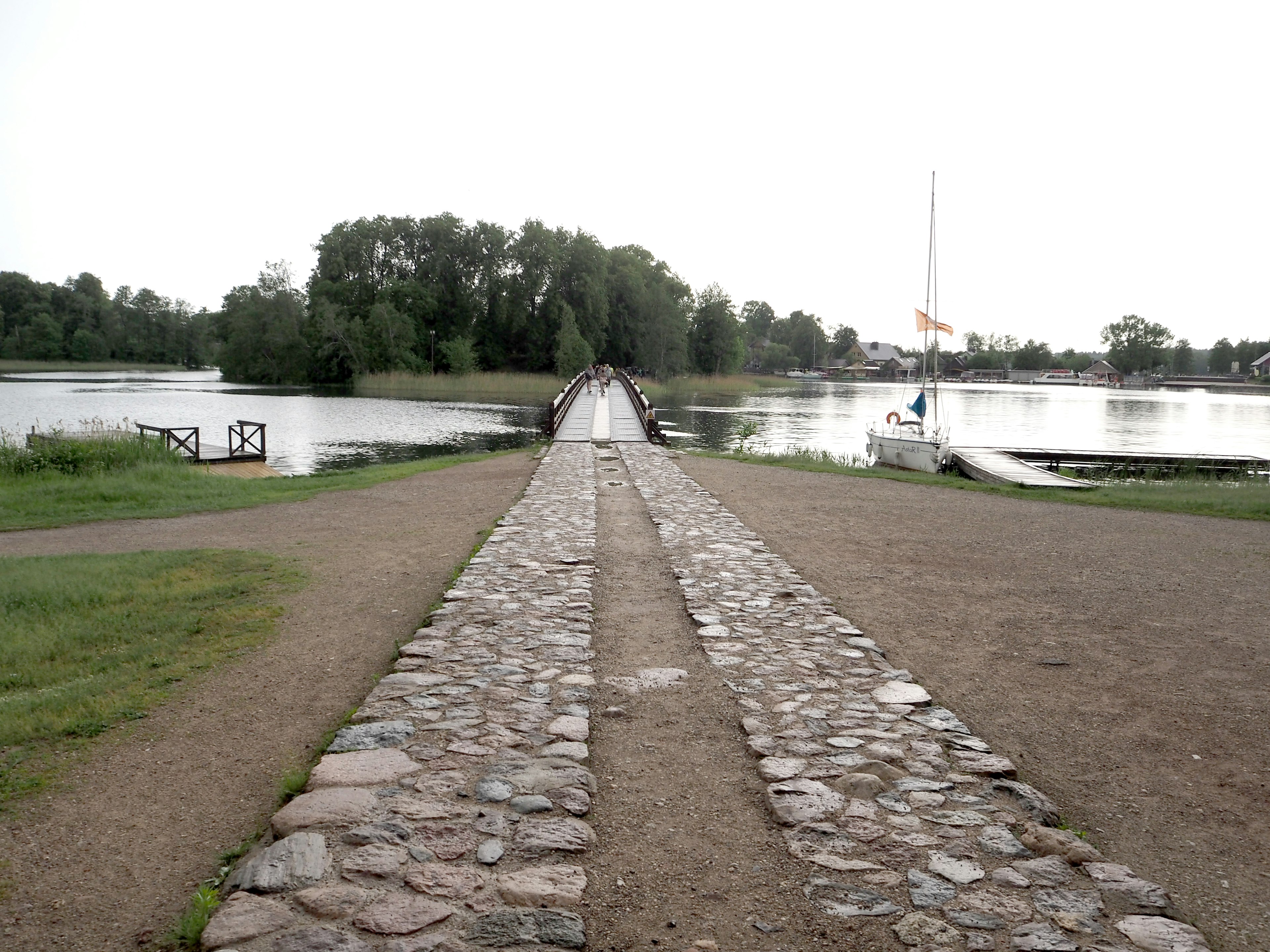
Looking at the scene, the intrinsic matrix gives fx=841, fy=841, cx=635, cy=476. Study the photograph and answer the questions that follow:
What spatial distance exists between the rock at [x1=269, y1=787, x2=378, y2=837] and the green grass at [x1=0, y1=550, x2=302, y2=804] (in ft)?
4.31

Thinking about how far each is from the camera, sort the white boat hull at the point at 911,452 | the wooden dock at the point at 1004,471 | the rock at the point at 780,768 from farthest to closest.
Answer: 1. the white boat hull at the point at 911,452
2. the wooden dock at the point at 1004,471
3. the rock at the point at 780,768

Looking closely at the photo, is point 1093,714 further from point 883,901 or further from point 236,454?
point 236,454

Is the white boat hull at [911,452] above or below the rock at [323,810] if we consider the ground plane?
above

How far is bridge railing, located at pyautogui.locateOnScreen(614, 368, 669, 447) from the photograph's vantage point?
73.4 ft

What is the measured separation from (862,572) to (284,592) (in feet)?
16.6

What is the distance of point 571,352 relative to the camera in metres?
72.1

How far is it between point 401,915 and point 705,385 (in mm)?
75738

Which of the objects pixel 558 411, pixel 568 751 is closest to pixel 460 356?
pixel 558 411

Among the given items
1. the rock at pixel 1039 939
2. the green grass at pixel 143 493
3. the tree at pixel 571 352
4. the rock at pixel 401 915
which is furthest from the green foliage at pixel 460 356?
the rock at pixel 1039 939

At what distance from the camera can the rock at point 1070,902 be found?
2.79m

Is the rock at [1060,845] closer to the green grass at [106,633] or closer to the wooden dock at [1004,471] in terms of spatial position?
the green grass at [106,633]

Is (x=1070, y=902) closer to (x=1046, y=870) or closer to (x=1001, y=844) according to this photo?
(x=1046, y=870)

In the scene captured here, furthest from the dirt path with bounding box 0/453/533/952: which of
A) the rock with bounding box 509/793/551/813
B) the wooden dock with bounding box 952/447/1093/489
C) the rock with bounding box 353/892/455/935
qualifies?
the wooden dock with bounding box 952/447/1093/489

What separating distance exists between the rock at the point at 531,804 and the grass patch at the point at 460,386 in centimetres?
5155
